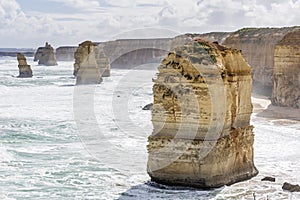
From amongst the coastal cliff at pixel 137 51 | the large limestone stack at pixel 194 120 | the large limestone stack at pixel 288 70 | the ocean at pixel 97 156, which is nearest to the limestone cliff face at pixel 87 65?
the ocean at pixel 97 156

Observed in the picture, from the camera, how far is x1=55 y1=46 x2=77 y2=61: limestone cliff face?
508 ft

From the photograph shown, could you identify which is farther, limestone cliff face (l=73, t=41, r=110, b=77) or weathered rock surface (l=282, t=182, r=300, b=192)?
limestone cliff face (l=73, t=41, r=110, b=77)

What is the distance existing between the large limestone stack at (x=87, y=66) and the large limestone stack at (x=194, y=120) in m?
42.8

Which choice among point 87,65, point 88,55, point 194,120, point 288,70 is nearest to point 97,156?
point 194,120

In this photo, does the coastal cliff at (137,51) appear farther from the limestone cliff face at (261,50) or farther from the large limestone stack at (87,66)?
the limestone cliff face at (261,50)

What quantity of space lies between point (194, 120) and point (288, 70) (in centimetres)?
2271

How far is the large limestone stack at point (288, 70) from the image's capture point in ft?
110

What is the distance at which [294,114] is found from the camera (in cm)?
3127

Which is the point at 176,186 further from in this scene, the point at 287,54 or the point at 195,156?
the point at 287,54

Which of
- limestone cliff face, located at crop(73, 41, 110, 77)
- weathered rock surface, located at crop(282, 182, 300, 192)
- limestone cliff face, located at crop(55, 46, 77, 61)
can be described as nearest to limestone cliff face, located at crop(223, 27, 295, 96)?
limestone cliff face, located at crop(73, 41, 110, 77)

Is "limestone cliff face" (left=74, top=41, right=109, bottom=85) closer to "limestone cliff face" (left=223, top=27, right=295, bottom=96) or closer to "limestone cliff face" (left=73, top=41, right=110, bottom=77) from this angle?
"limestone cliff face" (left=73, top=41, right=110, bottom=77)

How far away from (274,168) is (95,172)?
20.1 feet

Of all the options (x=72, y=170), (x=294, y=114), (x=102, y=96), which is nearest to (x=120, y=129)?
(x=72, y=170)

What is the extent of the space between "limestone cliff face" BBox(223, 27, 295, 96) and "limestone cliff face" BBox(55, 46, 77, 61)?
106 m
